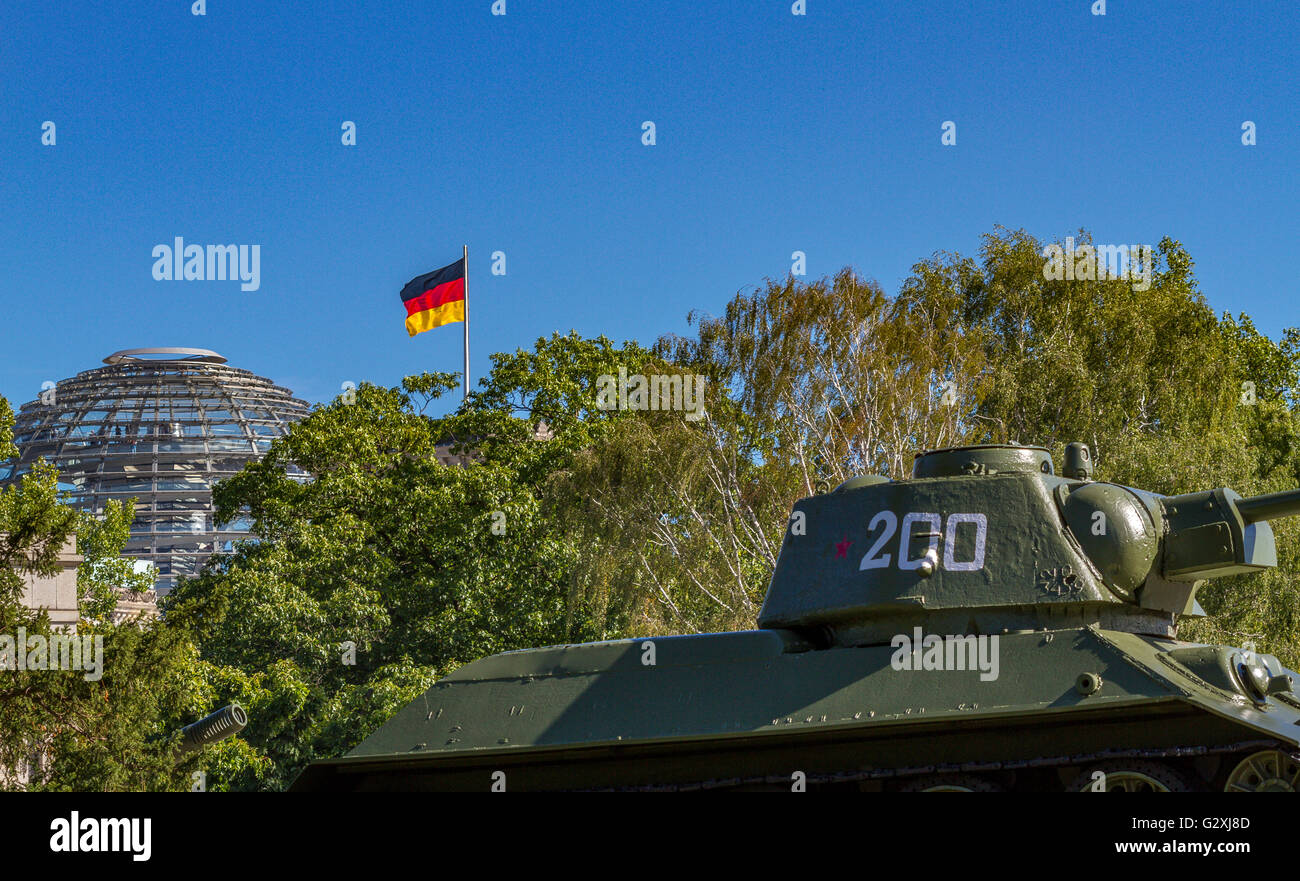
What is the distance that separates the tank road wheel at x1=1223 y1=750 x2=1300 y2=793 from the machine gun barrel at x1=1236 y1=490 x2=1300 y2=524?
2475 mm

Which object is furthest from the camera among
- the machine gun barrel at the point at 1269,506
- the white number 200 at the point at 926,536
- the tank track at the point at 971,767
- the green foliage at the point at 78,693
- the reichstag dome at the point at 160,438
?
the reichstag dome at the point at 160,438

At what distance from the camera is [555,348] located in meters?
44.1

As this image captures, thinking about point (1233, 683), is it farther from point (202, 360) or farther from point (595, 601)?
point (202, 360)

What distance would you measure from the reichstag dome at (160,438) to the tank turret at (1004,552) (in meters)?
96.4

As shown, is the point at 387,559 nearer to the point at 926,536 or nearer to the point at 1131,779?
the point at 926,536

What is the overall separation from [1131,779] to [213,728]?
41.4 ft

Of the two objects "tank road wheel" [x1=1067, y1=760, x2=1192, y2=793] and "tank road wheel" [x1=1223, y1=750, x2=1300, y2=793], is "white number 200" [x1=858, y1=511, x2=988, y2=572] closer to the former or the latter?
"tank road wheel" [x1=1067, y1=760, x2=1192, y2=793]

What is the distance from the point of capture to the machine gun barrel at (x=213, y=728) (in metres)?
19.1

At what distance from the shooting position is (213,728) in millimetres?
19375

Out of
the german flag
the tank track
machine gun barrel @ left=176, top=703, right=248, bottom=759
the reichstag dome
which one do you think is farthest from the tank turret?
the reichstag dome

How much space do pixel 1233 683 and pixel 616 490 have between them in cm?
2215

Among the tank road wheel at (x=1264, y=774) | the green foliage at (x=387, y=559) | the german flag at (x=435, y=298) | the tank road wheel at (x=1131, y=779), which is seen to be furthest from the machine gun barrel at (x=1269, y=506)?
the german flag at (x=435, y=298)

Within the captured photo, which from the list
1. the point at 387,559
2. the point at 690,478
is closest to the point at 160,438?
the point at 387,559

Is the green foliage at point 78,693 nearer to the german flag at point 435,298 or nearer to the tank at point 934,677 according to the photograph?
the tank at point 934,677
